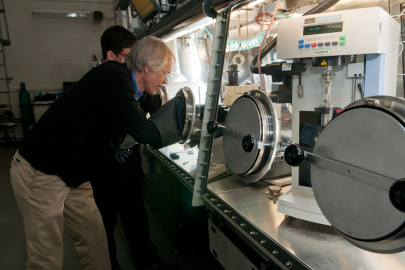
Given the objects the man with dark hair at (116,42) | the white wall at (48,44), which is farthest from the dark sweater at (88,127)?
the white wall at (48,44)

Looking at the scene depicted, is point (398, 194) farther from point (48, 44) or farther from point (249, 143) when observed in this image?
point (48, 44)

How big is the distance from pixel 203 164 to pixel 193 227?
3.28 feet

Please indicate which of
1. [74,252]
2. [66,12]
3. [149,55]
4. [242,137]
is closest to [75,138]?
[149,55]

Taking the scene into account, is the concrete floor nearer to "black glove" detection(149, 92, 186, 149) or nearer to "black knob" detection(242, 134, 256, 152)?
"black glove" detection(149, 92, 186, 149)

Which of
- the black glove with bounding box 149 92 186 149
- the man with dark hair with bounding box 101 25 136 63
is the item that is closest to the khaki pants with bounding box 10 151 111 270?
the black glove with bounding box 149 92 186 149

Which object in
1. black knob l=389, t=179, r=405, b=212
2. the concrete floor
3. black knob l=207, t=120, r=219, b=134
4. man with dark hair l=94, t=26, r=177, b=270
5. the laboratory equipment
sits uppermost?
the laboratory equipment

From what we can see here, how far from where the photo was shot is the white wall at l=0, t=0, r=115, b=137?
642cm

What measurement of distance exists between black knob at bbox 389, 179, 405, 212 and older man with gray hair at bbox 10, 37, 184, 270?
0.92 metres

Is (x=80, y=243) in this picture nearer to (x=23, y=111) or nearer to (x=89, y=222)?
(x=89, y=222)

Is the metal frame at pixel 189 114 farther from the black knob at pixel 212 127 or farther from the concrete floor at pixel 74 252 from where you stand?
the concrete floor at pixel 74 252

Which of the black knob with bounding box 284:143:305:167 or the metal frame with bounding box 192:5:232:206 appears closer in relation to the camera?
the black knob with bounding box 284:143:305:167

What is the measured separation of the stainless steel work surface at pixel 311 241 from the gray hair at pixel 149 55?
0.71 m

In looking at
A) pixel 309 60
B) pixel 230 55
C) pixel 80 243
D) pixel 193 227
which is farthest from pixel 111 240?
pixel 309 60

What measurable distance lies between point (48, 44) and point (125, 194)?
592 centimetres
